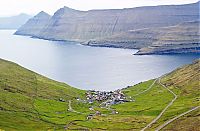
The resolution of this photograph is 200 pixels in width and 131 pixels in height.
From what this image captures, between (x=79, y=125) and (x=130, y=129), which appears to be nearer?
(x=130, y=129)

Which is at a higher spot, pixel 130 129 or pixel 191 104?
pixel 191 104

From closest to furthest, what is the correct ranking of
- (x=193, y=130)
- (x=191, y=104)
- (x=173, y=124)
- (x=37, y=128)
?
1. (x=193, y=130)
2. (x=173, y=124)
3. (x=37, y=128)
4. (x=191, y=104)

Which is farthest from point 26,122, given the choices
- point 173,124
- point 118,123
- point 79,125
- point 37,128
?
point 173,124

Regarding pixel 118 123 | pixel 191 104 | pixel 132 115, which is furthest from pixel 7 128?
pixel 191 104

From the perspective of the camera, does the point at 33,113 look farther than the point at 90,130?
Yes

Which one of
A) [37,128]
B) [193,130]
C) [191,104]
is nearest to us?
[193,130]

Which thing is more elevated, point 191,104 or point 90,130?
point 191,104

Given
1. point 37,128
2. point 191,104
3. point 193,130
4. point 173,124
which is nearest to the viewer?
point 193,130

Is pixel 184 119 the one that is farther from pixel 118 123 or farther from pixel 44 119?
pixel 44 119

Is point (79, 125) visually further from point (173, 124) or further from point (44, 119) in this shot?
point (173, 124)
